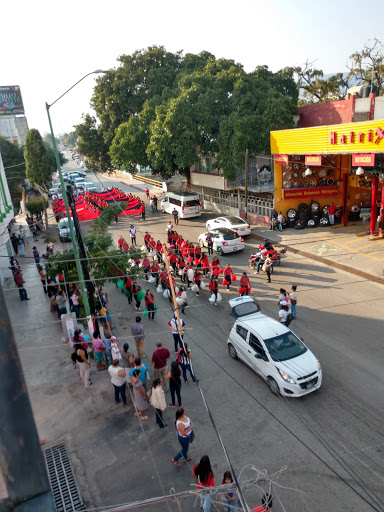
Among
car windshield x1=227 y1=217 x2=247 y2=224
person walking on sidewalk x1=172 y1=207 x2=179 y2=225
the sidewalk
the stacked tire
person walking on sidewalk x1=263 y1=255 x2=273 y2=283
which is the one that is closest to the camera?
person walking on sidewalk x1=263 y1=255 x2=273 y2=283

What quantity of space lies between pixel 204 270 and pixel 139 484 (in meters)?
10.3

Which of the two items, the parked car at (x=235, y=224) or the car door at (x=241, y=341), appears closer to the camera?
the car door at (x=241, y=341)

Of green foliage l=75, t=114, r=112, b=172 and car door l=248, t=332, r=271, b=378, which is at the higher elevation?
green foliage l=75, t=114, r=112, b=172

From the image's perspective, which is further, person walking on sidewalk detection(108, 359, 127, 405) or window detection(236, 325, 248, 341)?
window detection(236, 325, 248, 341)

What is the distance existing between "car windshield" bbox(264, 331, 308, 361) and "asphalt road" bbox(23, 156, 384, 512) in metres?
0.95

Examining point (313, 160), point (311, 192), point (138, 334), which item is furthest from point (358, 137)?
point (138, 334)

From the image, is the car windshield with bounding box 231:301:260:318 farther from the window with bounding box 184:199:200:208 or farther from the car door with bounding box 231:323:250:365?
the window with bounding box 184:199:200:208

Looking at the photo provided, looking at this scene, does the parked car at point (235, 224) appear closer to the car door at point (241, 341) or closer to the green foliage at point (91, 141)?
the car door at point (241, 341)

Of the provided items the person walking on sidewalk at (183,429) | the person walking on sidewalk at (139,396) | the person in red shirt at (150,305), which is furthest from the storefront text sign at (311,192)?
the person walking on sidewalk at (183,429)

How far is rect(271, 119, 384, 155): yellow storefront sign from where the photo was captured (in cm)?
1797

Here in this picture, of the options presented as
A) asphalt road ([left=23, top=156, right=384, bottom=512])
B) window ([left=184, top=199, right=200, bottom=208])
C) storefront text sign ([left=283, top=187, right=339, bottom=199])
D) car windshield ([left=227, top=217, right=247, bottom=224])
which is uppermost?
storefront text sign ([left=283, top=187, right=339, bottom=199])

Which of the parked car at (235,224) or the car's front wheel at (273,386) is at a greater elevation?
the parked car at (235,224)

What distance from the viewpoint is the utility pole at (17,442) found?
1.64 m

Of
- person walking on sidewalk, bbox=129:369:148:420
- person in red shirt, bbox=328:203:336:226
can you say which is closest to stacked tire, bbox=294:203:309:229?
person in red shirt, bbox=328:203:336:226
